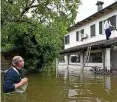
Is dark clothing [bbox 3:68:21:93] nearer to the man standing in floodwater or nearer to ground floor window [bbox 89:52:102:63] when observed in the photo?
the man standing in floodwater

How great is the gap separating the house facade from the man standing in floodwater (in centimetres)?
1767

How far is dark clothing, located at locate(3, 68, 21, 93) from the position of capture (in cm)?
583

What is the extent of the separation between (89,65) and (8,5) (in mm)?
17904

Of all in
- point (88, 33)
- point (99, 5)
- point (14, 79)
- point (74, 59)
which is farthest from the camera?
point (74, 59)

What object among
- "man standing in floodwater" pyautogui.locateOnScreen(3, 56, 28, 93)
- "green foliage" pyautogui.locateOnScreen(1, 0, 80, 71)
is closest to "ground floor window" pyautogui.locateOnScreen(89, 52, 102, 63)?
"green foliage" pyautogui.locateOnScreen(1, 0, 80, 71)

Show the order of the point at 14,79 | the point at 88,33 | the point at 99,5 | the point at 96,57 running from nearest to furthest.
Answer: the point at 14,79, the point at 96,57, the point at 88,33, the point at 99,5

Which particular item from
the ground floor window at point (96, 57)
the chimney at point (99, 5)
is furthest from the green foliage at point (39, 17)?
the chimney at point (99, 5)

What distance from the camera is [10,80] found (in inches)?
233

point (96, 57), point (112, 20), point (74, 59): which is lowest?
point (96, 57)

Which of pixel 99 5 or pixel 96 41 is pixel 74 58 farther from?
pixel 96 41

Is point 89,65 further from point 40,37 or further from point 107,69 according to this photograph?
point 40,37

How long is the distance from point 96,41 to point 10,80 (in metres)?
25.3

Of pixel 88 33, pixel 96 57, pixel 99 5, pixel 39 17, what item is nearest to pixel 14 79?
pixel 39 17

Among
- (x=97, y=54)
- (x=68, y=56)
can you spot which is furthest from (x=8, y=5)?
(x=68, y=56)
